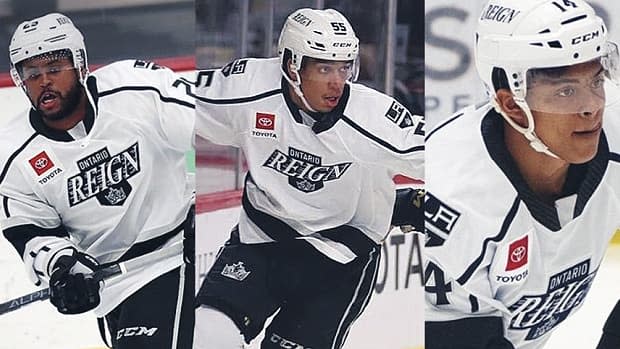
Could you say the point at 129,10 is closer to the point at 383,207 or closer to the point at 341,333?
the point at 383,207

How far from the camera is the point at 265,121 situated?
2328 millimetres

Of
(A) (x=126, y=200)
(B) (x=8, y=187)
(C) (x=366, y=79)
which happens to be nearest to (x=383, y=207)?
(C) (x=366, y=79)

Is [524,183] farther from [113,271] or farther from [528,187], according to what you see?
[113,271]

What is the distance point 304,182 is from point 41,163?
540 millimetres

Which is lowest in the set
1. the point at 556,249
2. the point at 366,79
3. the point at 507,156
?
the point at 556,249

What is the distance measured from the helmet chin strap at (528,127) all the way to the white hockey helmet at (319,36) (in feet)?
1.10

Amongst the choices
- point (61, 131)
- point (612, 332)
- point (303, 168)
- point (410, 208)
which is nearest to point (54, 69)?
point (61, 131)

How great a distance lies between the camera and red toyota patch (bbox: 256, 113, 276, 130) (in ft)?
7.63

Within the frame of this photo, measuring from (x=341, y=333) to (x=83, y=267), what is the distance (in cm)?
56

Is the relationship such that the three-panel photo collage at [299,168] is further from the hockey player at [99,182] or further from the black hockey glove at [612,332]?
the black hockey glove at [612,332]

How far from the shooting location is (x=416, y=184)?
236 cm

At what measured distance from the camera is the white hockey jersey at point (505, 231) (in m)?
2.37

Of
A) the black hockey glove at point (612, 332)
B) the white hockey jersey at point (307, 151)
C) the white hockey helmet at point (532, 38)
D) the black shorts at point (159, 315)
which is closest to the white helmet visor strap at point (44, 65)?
the white hockey jersey at point (307, 151)

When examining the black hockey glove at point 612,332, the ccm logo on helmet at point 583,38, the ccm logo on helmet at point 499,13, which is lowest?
the black hockey glove at point 612,332
